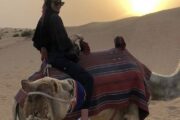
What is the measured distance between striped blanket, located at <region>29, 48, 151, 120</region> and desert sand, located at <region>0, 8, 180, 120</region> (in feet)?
24.9

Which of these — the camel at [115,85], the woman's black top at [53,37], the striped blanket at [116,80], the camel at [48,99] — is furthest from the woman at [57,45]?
the camel at [48,99]

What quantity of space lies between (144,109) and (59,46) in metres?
1.42

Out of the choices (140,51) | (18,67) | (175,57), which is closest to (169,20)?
(140,51)

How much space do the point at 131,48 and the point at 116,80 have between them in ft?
105

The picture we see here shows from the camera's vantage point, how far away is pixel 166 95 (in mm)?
7844

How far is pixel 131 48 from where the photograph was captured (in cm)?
3897

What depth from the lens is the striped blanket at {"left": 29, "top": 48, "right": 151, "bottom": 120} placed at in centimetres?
678

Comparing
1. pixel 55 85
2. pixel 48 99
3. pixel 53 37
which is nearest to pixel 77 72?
pixel 53 37

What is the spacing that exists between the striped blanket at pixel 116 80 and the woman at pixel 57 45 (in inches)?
11.3

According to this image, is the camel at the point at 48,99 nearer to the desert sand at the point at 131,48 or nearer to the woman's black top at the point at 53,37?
the woman's black top at the point at 53,37

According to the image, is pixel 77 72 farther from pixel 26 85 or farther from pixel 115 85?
pixel 26 85

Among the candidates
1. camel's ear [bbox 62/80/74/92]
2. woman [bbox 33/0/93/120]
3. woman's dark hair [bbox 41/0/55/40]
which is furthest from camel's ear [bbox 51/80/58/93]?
woman's dark hair [bbox 41/0/55/40]

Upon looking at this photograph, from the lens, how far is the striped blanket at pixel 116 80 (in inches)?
267

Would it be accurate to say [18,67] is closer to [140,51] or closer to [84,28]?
[140,51]
